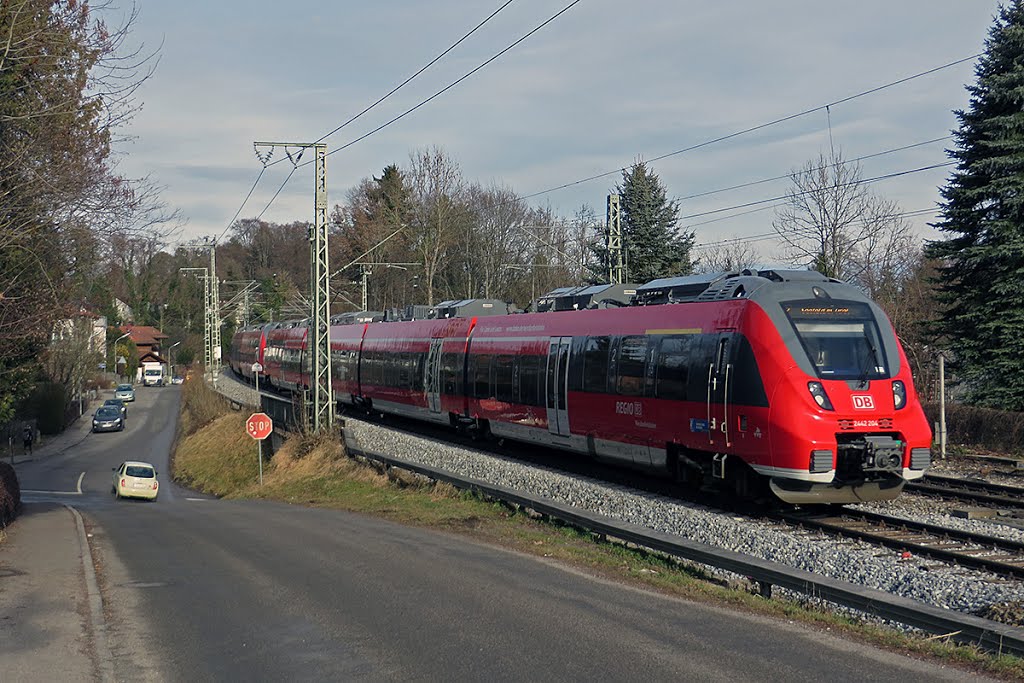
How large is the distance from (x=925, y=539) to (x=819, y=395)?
2.31 meters

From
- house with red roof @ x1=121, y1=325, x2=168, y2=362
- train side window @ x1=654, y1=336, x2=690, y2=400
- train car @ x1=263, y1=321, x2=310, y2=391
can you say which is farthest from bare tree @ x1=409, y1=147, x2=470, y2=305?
house with red roof @ x1=121, y1=325, x2=168, y2=362

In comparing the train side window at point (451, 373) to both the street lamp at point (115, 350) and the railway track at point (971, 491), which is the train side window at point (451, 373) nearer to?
the railway track at point (971, 491)

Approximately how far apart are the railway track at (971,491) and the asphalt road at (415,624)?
28.0 feet

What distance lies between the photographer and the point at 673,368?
54.9 ft

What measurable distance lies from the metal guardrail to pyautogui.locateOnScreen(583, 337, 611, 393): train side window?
5075mm

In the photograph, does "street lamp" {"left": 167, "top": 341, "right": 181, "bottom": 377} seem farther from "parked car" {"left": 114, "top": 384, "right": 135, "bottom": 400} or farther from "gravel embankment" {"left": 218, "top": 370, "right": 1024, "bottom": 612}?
"gravel embankment" {"left": 218, "top": 370, "right": 1024, "bottom": 612}

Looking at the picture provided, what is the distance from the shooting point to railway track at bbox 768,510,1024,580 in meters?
11.3

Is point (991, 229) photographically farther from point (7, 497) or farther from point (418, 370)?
point (7, 497)

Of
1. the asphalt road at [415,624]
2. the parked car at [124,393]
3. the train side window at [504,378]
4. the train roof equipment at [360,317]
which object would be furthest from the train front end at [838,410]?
the parked car at [124,393]

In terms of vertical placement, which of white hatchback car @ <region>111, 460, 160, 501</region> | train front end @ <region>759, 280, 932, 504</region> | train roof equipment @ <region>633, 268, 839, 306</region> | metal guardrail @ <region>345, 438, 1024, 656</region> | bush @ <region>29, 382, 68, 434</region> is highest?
train roof equipment @ <region>633, 268, 839, 306</region>

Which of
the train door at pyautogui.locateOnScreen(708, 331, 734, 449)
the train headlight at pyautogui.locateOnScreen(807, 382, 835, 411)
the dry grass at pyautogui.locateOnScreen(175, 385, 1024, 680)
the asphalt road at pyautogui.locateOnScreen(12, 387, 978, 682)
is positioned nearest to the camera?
the asphalt road at pyautogui.locateOnScreen(12, 387, 978, 682)

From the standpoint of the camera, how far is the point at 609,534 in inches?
492

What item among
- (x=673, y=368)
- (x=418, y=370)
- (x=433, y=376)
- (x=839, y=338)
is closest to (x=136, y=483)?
(x=418, y=370)

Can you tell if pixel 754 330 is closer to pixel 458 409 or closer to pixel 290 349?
pixel 458 409
